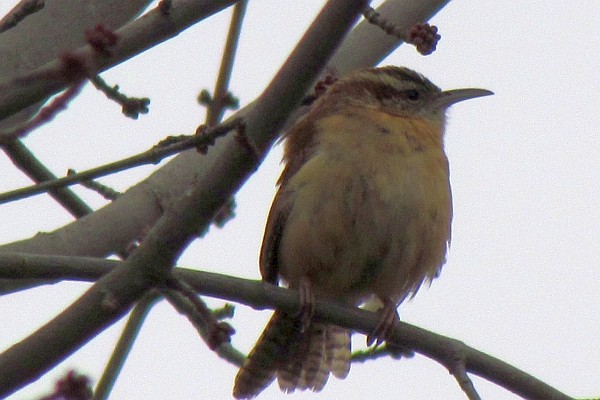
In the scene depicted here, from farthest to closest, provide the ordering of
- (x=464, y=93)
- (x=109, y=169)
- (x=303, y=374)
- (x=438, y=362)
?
(x=464, y=93), (x=303, y=374), (x=438, y=362), (x=109, y=169)

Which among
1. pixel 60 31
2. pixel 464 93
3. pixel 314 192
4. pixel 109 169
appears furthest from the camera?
pixel 464 93

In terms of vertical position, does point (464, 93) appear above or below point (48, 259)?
above

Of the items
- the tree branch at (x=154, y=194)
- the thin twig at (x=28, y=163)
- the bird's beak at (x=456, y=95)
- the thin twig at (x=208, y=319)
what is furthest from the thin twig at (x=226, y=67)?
the bird's beak at (x=456, y=95)

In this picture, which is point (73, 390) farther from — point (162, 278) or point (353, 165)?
point (353, 165)

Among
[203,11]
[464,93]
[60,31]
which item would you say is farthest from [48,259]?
[464,93]

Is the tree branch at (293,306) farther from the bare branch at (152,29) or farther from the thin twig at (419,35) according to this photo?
the thin twig at (419,35)

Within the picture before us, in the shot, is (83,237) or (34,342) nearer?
(34,342)

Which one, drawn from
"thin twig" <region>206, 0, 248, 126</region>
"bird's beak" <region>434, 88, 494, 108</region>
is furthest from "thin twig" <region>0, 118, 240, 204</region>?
"bird's beak" <region>434, 88, 494, 108</region>

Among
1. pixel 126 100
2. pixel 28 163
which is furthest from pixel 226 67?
pixel 126 100

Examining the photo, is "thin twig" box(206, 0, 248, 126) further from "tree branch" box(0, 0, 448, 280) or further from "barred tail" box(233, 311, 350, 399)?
"barred tail" box(233, 311, 350, 399)
